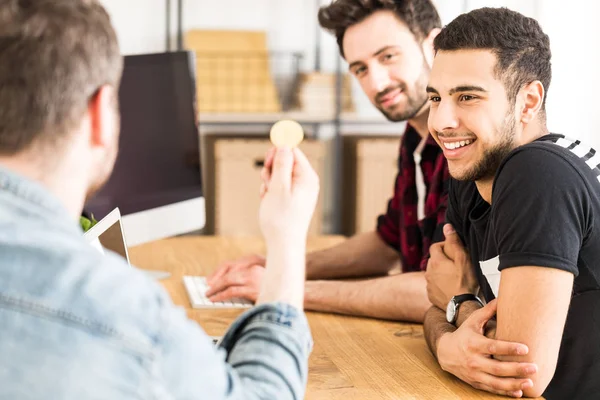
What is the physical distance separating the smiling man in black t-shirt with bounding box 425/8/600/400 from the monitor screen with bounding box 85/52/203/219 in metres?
0.71

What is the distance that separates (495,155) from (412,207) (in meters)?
0.73

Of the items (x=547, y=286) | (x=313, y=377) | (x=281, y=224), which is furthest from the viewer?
(x=313, y=377)

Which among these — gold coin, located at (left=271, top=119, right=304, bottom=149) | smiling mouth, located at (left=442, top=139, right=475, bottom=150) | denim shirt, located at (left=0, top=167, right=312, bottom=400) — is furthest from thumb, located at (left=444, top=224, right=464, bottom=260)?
denim shirt, located at (left=0, top=167, right=312, bottom=400)

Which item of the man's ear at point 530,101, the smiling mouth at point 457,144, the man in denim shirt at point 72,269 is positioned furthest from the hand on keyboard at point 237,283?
the man in denim shirt at point 72,269

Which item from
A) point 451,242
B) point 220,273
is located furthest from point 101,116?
point 220,273

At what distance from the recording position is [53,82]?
725 millimetres

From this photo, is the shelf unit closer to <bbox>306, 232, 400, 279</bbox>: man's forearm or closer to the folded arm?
<bbox>306, 232, 400, 279</bbox>: man's forearm

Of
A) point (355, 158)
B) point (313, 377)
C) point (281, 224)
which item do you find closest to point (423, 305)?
point (313, 377)

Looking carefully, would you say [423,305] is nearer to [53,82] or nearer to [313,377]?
[313,377]

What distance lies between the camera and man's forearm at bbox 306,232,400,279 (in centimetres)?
201

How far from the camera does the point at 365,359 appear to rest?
136 cm

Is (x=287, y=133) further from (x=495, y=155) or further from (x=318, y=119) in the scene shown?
(x=318, y=119)

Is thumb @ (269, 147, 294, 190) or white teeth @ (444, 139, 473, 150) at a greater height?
thumb @ (269, 147, 294, 190)

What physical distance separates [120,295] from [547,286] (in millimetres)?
666
